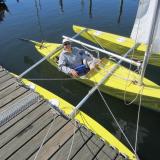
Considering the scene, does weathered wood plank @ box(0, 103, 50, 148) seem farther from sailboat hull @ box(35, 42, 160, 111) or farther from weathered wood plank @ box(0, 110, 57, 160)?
sailboat hull @ box(35, 42, 160, 111)

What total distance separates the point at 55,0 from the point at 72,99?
1150 centimetres

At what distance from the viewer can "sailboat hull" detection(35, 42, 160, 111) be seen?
28.2 feet

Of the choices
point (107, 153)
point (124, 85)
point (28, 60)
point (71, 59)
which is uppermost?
point (107, 153)

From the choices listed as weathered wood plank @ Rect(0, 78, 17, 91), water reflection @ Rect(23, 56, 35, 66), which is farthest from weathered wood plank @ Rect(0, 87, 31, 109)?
water reflection @ Rect(23, 56, 35, 66)

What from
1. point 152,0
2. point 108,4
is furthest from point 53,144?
point 108,4

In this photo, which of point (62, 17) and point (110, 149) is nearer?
point (110, 149)

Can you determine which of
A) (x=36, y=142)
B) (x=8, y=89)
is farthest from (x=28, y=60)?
(x=36, y=142)

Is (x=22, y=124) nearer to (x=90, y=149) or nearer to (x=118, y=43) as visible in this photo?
(x=90, y=149)

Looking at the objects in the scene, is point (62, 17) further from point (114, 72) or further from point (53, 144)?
point (53, 144)

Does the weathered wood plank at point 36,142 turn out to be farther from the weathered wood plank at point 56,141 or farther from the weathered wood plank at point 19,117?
the weathered wood plank at point 19,117

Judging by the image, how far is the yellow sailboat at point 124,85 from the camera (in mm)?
8594

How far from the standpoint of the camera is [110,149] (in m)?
5.98

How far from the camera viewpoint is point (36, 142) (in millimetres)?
6086

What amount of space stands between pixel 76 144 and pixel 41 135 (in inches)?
34.9
